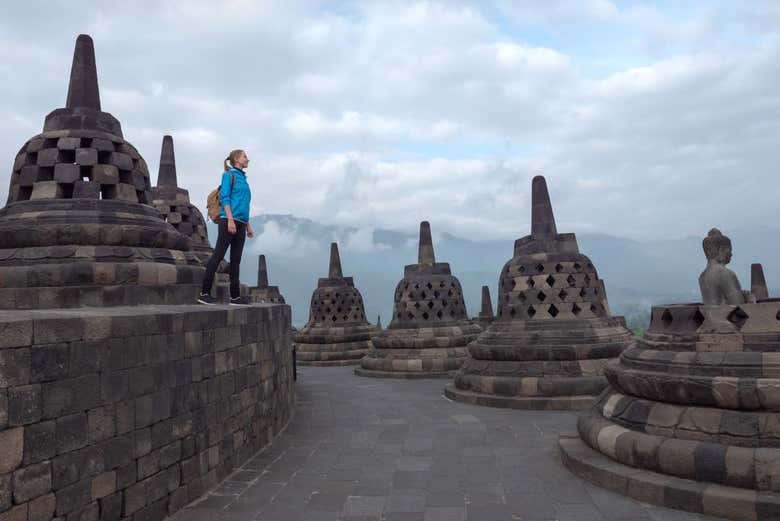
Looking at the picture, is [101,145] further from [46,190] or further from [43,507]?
[43,507]

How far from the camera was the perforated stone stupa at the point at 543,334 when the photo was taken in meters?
9.23

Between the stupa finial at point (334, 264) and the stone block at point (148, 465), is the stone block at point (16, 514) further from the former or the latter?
the stupa finial at point (334, 264)

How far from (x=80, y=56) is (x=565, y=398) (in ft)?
28.8

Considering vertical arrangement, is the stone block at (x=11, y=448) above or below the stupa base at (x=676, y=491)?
above

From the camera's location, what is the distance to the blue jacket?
21.8 feet

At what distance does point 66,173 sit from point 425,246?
Answer: 10228 millimetres

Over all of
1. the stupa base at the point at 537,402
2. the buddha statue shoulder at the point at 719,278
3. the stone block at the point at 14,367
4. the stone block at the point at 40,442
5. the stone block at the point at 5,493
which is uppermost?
the buddha statue shoulder at the point at 719,278

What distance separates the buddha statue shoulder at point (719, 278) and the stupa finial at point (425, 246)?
9.91 metres

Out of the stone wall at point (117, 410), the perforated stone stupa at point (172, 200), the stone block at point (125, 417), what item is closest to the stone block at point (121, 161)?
the stone wall at point (117, 410)

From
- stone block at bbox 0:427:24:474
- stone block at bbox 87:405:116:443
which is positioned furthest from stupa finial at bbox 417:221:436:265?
stone block at bbox 0:427:24:474

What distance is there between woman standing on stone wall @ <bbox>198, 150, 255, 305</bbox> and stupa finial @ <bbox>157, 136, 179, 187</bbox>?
7.23 meters

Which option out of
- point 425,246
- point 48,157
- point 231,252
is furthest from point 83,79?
point 425,246

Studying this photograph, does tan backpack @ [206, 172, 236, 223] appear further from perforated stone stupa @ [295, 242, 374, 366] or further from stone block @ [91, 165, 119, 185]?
perforated stone stupa @ [295, 242, 374, 366]

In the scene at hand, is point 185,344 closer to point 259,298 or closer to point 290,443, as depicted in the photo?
point 290,443
